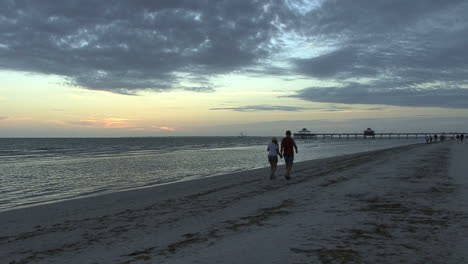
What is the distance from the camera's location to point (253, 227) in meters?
6.92

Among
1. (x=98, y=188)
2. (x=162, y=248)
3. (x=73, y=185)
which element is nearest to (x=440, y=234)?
(x=162, y=248)

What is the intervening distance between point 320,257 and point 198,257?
175 cm

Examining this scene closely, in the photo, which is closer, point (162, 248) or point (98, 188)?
point (162, 248)

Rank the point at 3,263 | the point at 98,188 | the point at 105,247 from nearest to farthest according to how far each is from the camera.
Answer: the point at 3,263 < the point at 105,247 < the point at 98,188

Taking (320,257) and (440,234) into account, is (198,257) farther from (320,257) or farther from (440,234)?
(440,234)

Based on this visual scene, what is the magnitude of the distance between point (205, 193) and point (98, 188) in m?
6.13

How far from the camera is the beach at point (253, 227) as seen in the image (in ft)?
17.1

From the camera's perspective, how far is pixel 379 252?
516 cm

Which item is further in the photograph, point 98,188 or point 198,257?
point 98,188

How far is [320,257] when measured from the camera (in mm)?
4945

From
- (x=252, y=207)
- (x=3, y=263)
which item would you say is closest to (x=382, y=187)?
(x=252, y=207)

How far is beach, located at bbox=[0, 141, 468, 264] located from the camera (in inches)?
206

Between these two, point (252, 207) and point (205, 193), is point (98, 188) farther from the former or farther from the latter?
point (252, 207)

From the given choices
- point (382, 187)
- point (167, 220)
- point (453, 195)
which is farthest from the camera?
point (382, 187)
